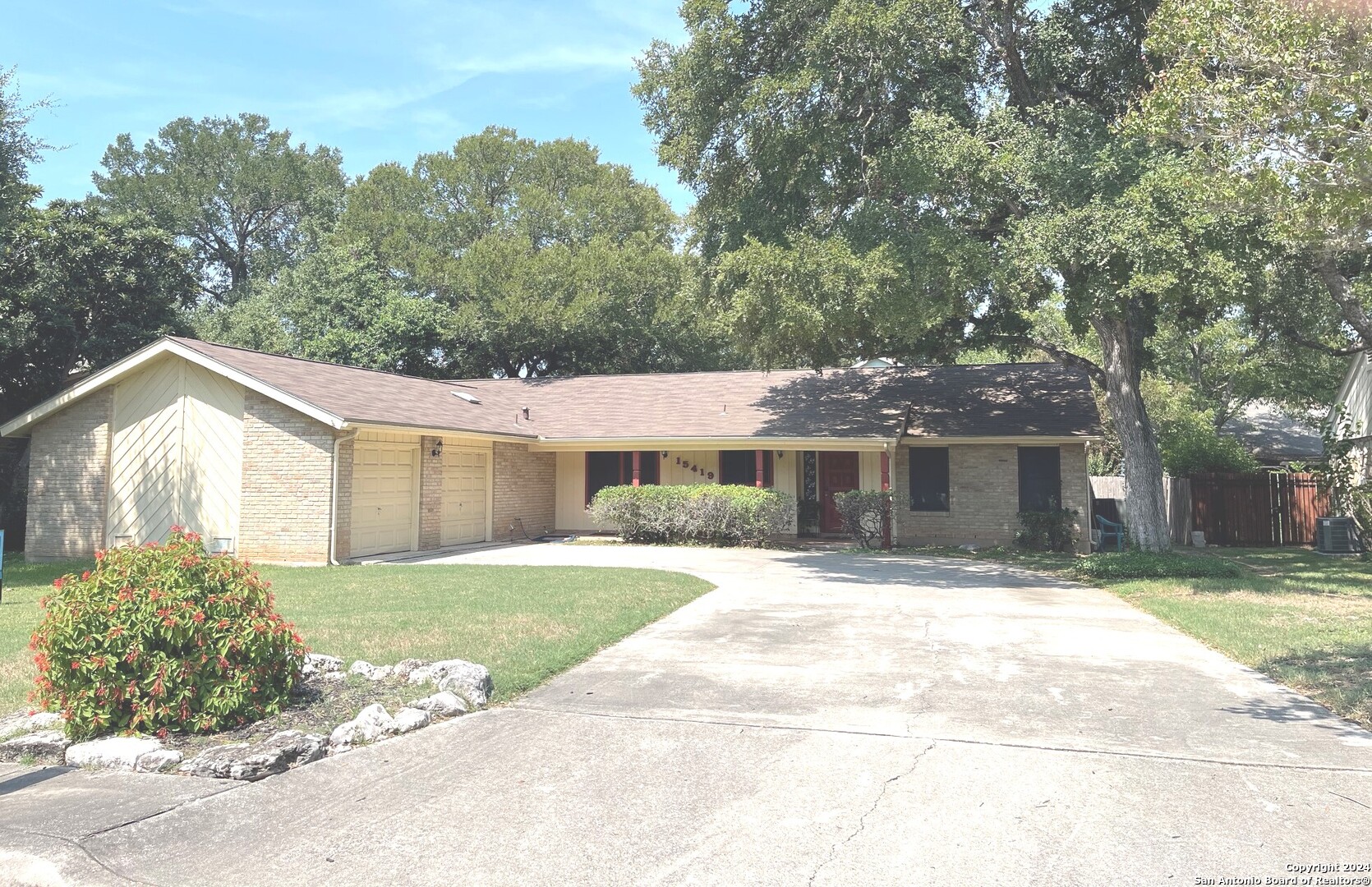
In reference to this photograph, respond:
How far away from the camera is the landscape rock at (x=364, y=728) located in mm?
5426

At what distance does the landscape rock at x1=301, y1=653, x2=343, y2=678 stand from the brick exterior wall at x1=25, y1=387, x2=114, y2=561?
40.5ft

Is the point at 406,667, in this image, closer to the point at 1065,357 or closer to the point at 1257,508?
the point at 1065,357

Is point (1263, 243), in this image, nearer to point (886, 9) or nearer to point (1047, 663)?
point (886, 9)

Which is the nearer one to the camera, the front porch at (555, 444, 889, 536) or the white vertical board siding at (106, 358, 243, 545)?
the white vertical board siding at (106, 358, 243, 545)

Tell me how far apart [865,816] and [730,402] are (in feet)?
60.5

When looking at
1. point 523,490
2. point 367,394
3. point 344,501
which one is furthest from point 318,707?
point 523,490

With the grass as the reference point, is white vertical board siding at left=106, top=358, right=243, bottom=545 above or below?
above

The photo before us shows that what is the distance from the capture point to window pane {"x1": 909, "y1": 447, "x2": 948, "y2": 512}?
1994 centimetres

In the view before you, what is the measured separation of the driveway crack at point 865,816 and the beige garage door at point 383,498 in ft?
43.2

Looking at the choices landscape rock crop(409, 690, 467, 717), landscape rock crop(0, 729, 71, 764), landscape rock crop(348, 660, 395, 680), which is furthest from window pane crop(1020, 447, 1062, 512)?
landscape rock crop(0, 729, 71, 764)

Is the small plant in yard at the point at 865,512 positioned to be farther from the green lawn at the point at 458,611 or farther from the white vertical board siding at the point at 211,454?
the white vertical board siding at the point at 211,454

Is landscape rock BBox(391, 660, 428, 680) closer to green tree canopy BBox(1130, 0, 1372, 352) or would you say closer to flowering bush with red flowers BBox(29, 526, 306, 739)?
flowering bush with red flowers BBox(29, 526, 306, 739)

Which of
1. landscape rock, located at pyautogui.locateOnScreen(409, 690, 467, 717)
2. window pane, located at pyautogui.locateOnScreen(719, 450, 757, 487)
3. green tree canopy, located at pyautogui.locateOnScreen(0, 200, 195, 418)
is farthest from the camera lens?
window pane, located at pyautogui.locateOnScreen(719, 450, 757, 487)

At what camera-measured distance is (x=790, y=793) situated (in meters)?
4.62
